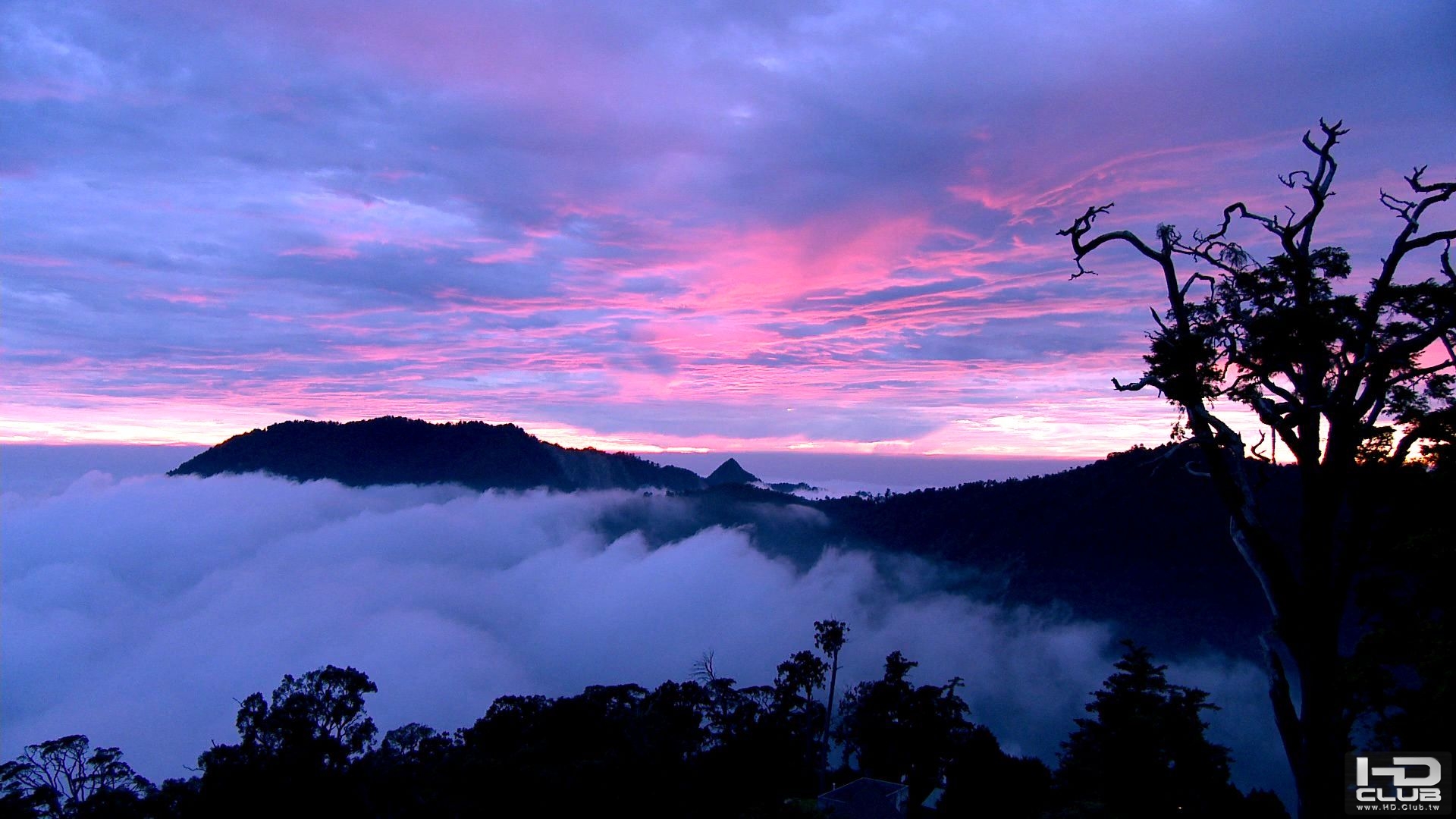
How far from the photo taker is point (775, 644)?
130 m

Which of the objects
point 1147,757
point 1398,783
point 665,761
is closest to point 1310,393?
point 1398,783

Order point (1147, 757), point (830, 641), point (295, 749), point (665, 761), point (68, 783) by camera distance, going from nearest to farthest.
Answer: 1. point (1147, 757)
2. point (665, 761)
3. point (295, 749)
4. point (68, 783)
5. point (830, 641)

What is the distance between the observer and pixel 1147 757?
98.5ft

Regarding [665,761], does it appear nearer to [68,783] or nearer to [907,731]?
[907,731]

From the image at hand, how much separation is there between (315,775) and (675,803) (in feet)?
62.6

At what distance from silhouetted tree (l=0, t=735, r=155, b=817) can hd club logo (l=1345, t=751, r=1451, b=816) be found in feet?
148

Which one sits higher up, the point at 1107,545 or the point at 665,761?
the point at 1107,545

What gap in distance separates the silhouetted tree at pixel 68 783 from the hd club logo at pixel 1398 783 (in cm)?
4498

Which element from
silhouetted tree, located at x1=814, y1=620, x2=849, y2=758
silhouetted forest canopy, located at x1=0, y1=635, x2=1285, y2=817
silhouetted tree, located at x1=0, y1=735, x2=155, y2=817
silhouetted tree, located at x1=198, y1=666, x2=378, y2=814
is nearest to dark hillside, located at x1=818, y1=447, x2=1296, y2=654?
silhouetted tree, located at x1=814, y1=620, x2=849, y2=758

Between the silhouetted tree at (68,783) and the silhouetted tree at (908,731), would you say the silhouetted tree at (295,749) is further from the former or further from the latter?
the silhouetted tree at (908,731)

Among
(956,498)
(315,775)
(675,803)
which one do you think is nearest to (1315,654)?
(675,803)

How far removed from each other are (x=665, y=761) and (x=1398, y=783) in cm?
3197

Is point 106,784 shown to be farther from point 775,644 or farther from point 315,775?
point 775,644

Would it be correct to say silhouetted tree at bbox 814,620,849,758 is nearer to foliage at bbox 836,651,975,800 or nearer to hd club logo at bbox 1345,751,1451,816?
foliage at bbox 836,651,975,800
